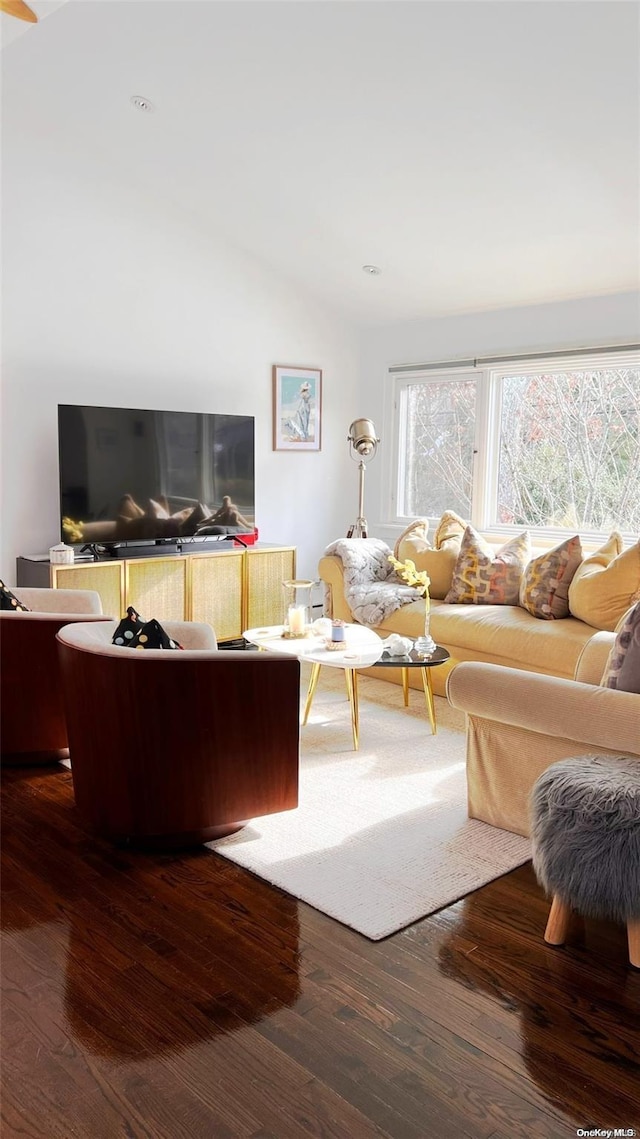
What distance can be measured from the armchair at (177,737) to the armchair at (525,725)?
0.63 metres

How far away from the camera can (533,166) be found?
4066mm

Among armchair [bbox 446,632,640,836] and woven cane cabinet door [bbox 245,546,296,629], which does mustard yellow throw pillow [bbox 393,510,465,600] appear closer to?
woven cane cabinet door [bbox 245,546,296,629]

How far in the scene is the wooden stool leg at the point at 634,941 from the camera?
2227 mm

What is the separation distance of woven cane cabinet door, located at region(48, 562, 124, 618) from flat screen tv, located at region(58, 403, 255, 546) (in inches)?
8.7

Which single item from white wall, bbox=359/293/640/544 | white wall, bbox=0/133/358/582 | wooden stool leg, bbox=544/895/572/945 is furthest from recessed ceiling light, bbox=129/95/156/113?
wooden stool leg, bbox=544/895/572/945

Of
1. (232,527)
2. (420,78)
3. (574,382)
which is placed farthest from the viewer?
(232,527)

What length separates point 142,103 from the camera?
4406 millimetres

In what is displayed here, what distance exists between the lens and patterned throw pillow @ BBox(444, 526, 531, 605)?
15.8ft

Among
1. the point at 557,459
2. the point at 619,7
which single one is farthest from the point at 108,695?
the point at 557,459

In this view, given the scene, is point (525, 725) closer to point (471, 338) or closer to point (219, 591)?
point (219, 591)

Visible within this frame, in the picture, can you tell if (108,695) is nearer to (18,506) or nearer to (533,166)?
(18,506)

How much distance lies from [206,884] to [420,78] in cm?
330

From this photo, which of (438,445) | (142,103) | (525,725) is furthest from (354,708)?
(142,103)
